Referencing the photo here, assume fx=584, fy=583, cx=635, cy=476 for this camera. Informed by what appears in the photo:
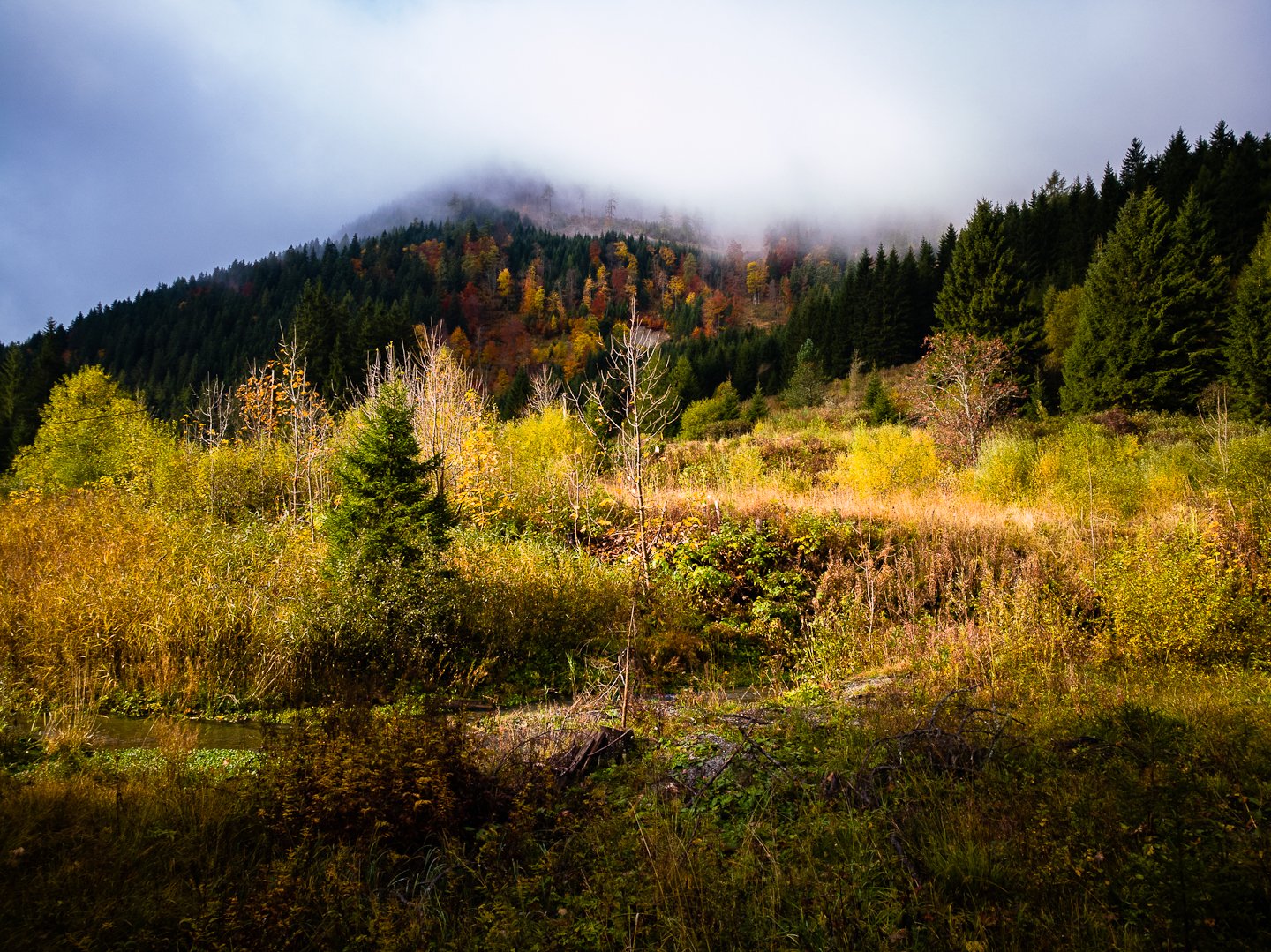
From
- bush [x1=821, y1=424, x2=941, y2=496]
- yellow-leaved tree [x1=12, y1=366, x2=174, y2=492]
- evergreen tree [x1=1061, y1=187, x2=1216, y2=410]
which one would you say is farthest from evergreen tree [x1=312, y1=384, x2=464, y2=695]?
evergreen tree [x1=1061, y1=187, x2=1216, y2=410]

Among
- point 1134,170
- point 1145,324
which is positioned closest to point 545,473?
point 1145,324

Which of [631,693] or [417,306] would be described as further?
[417,306]

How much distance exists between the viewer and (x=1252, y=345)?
2278cm

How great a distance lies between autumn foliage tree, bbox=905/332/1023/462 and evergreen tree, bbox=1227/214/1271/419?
8.26m

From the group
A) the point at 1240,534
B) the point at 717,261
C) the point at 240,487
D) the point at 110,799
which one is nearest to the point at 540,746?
the point at 110,799

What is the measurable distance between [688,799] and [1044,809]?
196 centimetres

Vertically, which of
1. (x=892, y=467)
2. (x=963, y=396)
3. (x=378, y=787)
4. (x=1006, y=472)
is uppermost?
(x=963, y=396)

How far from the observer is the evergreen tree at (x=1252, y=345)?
74.1ft

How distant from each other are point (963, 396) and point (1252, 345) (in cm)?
1335

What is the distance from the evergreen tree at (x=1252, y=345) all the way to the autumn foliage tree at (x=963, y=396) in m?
8.26

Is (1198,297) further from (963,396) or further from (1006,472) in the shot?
(1006,472)

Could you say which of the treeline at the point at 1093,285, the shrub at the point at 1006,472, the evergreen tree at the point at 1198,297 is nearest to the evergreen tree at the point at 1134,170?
the treeline at the point at 1093,285

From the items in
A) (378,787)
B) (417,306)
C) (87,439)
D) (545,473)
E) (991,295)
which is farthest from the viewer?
(417,306)

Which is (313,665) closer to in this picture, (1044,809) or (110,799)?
(110,799)
